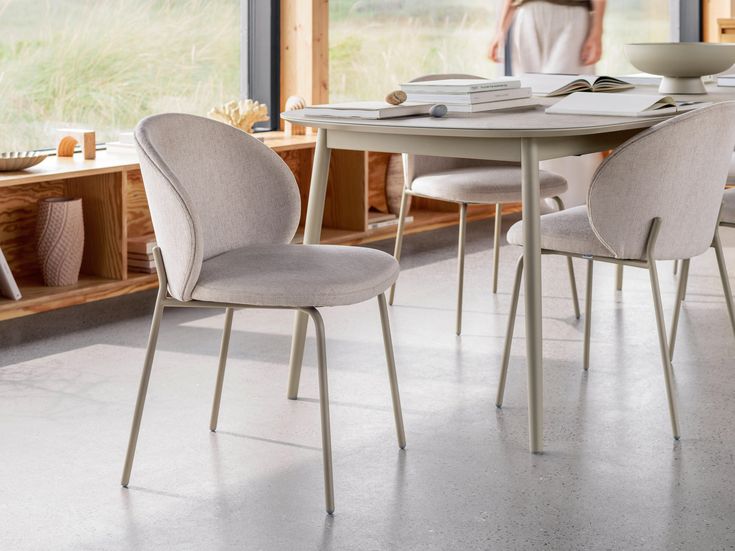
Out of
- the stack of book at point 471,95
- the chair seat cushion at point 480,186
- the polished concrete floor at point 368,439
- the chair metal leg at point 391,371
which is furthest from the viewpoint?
the chair seat cushion at point 480,186

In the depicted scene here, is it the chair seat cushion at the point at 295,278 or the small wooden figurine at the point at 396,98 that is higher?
the small wooden figurine at the point at 396,98

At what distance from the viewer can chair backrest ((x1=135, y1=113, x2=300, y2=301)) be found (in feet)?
7.63

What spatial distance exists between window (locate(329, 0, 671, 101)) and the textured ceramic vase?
1.95m

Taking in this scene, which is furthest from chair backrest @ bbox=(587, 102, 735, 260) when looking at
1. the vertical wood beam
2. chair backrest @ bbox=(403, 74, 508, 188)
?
the vertical wood beam

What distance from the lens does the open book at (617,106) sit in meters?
2.80

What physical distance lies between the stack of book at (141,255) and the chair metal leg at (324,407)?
1.99 metres

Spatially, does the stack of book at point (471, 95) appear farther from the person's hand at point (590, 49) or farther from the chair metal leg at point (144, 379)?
the person's hand at point (590, 49)

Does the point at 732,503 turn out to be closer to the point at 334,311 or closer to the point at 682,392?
the point at 682,392

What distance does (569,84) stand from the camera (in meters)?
3.40

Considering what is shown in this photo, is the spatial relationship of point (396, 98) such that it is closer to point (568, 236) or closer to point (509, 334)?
point (568, 236)

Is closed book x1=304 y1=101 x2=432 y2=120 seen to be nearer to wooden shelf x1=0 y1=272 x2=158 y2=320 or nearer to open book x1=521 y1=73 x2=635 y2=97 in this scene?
open book x1=521 y1=73 x2=635 y2=97

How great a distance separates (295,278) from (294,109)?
8.55 ft

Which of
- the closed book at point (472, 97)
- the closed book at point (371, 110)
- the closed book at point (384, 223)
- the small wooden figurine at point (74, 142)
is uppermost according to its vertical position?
the closed book at point (472, 97)

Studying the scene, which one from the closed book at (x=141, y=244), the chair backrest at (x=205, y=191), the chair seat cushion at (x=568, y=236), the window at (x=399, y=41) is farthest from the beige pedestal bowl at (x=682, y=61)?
the window at (x=399, y=41)
